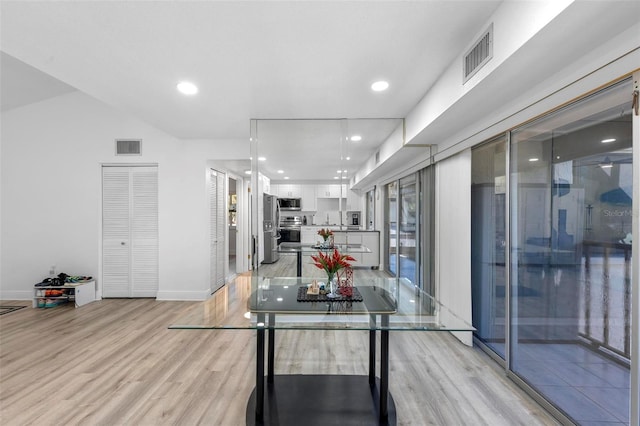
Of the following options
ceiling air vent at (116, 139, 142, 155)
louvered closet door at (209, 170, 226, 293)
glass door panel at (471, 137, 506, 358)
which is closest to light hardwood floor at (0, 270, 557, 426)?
glass door panel at (471, 137, 506, 358)

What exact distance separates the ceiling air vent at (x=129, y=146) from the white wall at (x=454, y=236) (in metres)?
4.39

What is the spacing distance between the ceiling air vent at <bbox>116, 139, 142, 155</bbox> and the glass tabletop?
3495 millimetres

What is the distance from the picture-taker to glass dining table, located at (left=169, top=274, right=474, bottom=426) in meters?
1.58

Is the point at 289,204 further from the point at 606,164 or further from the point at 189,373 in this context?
the point at 606,164

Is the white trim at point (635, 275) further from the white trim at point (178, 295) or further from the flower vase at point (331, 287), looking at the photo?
the white trim at point (178, 295)

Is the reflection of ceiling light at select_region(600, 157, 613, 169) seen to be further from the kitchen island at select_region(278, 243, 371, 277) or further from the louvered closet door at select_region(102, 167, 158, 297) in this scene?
the louvered closet door at select_region(102, 167, 158, 297)

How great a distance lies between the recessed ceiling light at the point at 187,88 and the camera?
8.68ft

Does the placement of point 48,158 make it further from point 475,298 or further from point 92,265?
point 475,298

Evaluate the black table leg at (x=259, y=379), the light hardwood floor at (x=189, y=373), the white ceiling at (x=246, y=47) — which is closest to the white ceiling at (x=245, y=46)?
the white ceiling at (x=246, y=47)

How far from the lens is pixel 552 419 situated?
1.94 meters

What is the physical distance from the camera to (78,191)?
462 cm

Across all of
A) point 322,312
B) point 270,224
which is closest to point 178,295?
point 270,224

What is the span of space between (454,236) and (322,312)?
2.12m

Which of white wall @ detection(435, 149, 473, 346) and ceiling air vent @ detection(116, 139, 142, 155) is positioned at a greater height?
ceiling air vent @ detection(116, 139, 142, 155)
